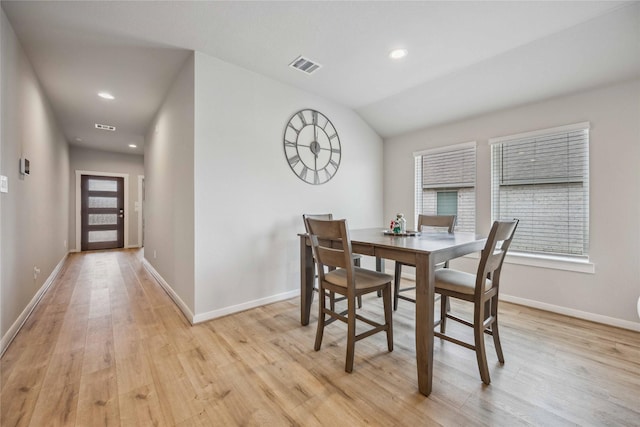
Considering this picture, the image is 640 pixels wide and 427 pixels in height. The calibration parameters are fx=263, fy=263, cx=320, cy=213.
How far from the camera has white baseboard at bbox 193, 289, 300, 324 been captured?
245cm

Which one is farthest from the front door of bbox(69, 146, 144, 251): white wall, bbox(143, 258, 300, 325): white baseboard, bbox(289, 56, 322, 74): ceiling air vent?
bbox(289, 56, 322, 74): ceiling air vent

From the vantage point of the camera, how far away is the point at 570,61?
229 cm

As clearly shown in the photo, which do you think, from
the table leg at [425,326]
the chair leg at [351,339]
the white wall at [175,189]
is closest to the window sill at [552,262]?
the table leg at [425,326]

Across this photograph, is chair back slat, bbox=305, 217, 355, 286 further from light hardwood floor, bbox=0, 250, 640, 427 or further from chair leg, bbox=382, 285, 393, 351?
light hardwood floor, bbox=0, 250, 640, 427

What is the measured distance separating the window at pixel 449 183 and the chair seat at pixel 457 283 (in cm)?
173

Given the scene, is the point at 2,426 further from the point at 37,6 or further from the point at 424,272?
the point at 37,6

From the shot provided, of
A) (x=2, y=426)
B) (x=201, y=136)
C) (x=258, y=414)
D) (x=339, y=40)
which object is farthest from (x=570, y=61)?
(x=2, y=426)

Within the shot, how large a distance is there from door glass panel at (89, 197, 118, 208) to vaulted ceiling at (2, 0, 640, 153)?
4.16m

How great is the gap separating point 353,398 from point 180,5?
281 cm

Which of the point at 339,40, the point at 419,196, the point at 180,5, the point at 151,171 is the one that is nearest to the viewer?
the point at 180,5

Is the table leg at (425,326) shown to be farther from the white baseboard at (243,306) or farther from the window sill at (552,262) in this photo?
the window sill at (552,262)

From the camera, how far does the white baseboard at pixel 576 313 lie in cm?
229

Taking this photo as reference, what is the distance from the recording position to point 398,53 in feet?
8.03

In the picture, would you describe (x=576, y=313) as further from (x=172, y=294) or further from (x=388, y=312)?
(x=172, y=294)
